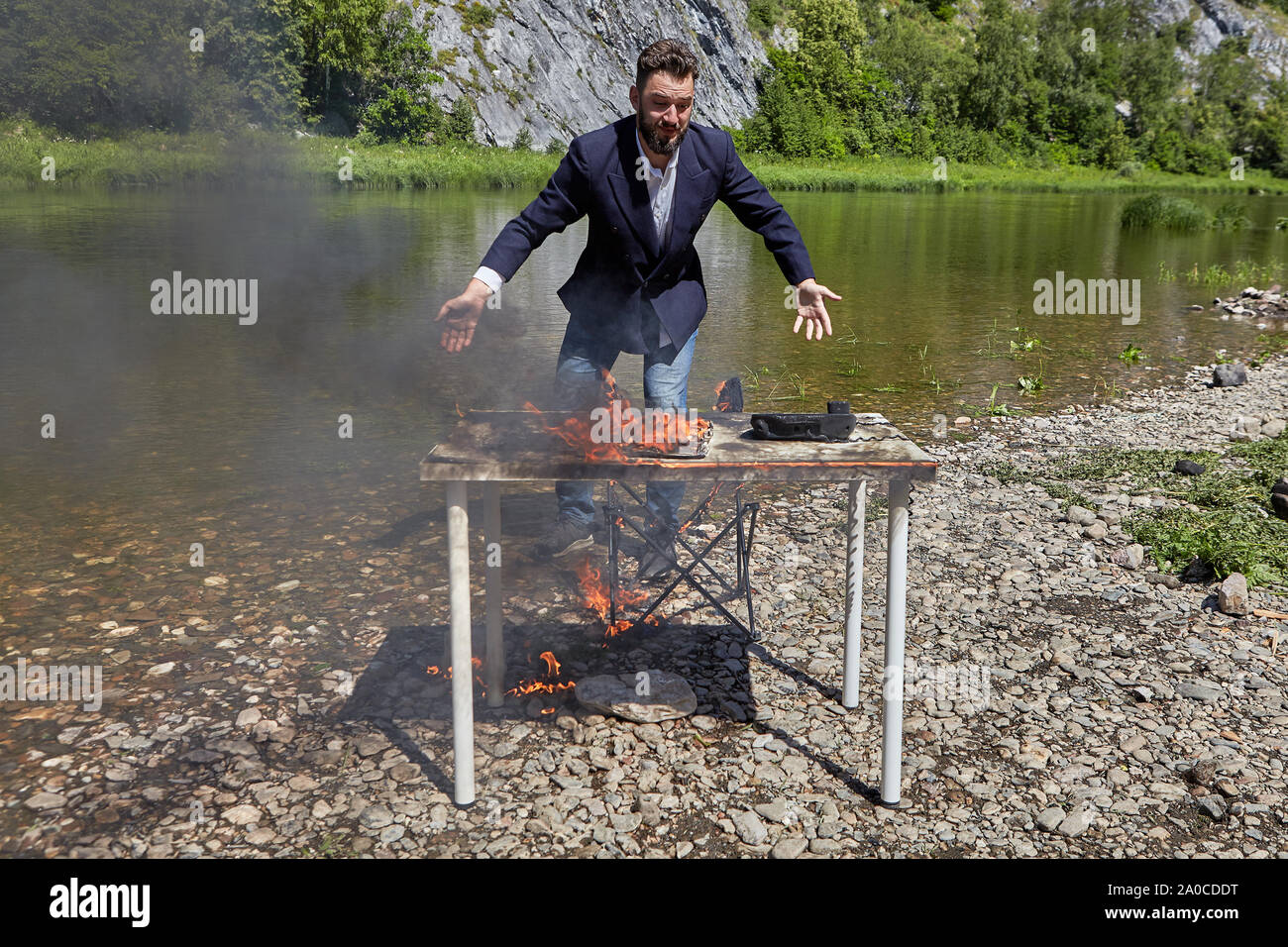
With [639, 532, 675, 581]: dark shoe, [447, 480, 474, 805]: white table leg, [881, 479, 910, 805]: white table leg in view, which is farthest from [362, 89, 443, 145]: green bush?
[881, 479, 910, 805]: white table leg

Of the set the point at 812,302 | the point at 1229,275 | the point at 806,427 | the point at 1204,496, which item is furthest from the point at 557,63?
the point at 806,427

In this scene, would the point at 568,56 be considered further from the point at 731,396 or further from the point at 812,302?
the point at 812,302

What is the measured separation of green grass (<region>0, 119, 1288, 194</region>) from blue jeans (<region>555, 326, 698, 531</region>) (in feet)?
106

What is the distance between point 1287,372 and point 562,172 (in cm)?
1066

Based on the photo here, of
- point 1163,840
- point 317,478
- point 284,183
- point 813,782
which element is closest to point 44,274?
point 317,478

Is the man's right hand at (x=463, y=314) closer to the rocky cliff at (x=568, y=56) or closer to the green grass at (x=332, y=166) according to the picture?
the green grass at (x=332, y=166)

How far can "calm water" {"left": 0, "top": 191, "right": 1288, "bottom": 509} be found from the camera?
8141mm

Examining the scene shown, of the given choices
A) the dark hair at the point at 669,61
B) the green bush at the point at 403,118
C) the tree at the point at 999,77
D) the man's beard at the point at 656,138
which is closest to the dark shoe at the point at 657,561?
the man's beard at the point at 656,138

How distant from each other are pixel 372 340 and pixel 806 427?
9742 millimetres

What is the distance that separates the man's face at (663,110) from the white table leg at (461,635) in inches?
76.9

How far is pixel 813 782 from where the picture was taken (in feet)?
12.6

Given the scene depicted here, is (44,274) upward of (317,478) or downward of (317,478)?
upward

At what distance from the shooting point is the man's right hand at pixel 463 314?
156 inches

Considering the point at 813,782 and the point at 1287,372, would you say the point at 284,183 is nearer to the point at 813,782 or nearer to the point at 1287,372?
the point at 1287,372
